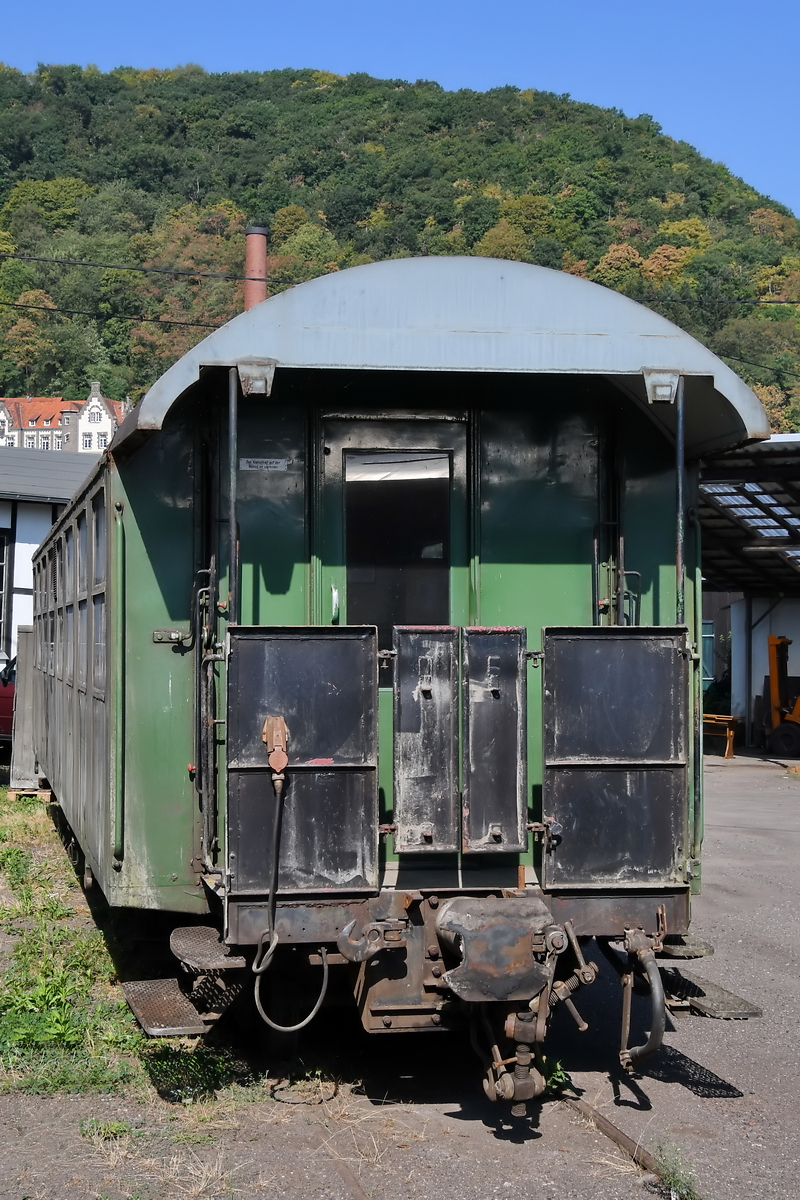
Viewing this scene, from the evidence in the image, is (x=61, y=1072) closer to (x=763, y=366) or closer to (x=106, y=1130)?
(x=106, y=1130)

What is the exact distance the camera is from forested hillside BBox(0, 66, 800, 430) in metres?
73.6

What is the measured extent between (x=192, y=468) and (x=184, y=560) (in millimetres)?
412

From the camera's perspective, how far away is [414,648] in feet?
15.8

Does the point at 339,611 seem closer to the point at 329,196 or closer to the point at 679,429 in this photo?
the point at 679,429

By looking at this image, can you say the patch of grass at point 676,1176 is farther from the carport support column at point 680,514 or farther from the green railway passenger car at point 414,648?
the carport support column at point 680,514

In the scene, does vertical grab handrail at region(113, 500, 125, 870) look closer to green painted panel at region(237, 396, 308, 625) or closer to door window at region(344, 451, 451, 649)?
green painted panel at region(237, 396, 308, 625)

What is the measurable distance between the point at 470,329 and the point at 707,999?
120 inches

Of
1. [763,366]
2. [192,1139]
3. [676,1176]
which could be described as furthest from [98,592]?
[763,366]

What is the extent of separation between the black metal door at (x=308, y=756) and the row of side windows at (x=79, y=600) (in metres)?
1.35

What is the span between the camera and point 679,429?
16.4 feet

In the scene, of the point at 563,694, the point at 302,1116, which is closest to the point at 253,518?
the point at 563,694

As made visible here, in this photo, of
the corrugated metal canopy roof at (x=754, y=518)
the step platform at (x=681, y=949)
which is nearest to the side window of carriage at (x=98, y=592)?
the step platform at (x=681, y=949)

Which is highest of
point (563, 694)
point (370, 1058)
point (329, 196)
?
point (329, 196)

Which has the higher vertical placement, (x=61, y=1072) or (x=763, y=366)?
(x=763, y=366)
